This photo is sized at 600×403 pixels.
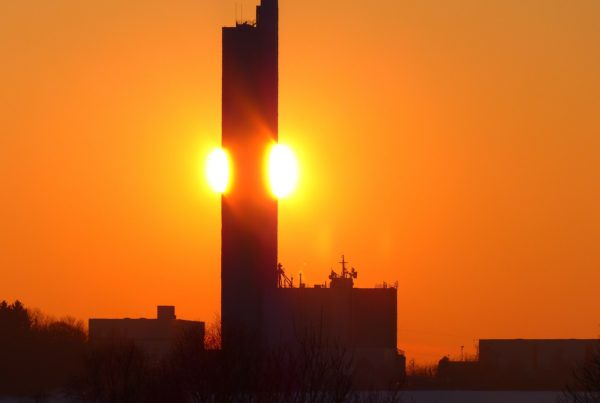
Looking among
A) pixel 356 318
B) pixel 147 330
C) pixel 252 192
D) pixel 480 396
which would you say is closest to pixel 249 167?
pixel 252 192

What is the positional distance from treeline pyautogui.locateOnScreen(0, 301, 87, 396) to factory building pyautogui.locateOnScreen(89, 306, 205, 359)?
2310 millimetres

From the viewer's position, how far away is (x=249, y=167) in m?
104

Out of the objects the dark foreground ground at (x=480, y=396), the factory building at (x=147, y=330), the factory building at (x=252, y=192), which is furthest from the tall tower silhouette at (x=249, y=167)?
the factory building at (x=147, y=330)

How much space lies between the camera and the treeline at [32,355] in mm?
108938

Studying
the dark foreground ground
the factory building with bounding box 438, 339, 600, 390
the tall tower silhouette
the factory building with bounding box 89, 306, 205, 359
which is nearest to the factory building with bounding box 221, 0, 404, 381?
the tall tower silhouette

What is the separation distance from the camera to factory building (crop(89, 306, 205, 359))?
117500 millimetres

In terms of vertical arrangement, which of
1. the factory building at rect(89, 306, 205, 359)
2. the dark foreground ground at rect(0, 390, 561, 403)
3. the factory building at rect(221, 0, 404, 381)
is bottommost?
the dark foreground ground at rect(0, 390, 561, 403)

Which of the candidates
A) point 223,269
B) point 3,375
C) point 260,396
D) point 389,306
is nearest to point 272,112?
point 223,269

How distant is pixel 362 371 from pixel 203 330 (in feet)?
33.5

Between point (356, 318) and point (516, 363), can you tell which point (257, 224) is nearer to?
point (356, 318)

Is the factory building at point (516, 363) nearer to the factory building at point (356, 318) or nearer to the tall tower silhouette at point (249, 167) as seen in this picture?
the factory building at point (356, 318)

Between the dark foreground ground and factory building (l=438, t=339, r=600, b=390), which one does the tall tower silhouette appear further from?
factory building (l=438, t=339, r=600, b=390)

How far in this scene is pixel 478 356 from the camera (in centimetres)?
12294

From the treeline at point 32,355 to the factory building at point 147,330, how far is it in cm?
231
